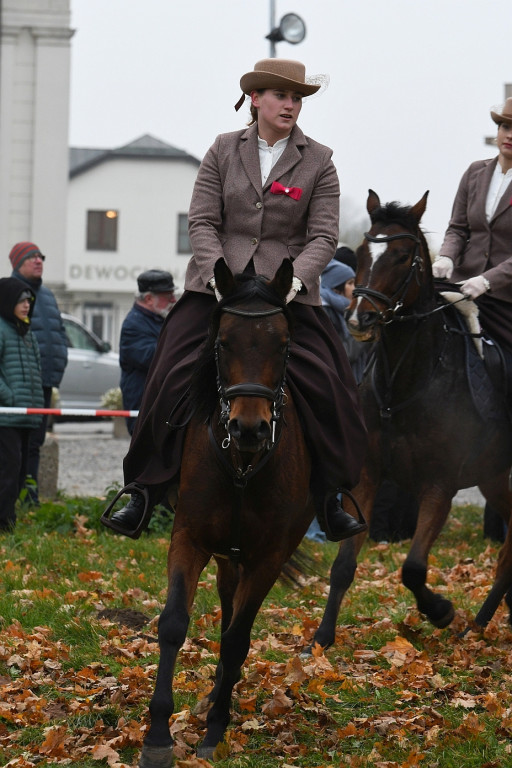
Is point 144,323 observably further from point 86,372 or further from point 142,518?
point 86,372

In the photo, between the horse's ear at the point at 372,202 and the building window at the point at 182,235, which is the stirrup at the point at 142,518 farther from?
the building window at the point at 182,235

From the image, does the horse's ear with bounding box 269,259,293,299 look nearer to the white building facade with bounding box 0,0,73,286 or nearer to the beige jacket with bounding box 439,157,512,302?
the beige jacket with bounding box 439,157,512,302

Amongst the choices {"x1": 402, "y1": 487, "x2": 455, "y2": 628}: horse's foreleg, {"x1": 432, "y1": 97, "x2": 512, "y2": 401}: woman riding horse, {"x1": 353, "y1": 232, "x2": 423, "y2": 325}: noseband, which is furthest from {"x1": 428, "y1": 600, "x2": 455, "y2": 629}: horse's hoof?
{"x1": 353, "y1": 232, "x2": 423, "y2": 325}: noseband

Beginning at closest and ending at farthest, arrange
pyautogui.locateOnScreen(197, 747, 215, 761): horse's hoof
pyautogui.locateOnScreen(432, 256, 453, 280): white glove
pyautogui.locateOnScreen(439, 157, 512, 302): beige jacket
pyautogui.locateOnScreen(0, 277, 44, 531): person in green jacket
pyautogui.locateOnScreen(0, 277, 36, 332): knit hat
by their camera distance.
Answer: pyautogui.locateOnScreen(197, 747, 215, 761): horse's hoof → pyautogui.locateOnScreen(439, 157, 512, 302): beige jacket → pyautogui.locateOnScreen(432, 256, 453, 280): white glove → pyautogui.locateOnScreen(0, 277, 44, 531): person in green jacket → pyautogui.locateOnScreen(0, 277, 36, 332): knit hat

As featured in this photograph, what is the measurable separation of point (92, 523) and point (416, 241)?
193 inches

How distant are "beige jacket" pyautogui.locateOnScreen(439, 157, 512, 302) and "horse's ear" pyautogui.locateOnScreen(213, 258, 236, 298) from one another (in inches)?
134

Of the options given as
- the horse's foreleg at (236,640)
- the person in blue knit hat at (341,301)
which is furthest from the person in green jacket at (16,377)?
the horse's foreleg at (236,640)

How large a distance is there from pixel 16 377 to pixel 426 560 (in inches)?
205

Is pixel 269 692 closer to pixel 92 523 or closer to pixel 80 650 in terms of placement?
pixel 80 650

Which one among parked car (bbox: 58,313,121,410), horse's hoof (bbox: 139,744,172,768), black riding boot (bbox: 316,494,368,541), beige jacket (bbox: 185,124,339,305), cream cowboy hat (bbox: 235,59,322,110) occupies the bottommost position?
parked car (bbox: 58,313,121,410)

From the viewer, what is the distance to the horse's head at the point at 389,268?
26.0ft

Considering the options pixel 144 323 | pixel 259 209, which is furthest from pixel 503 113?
pixel 144 323

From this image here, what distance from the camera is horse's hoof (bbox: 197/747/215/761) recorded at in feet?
19.5

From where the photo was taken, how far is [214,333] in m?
5.82
